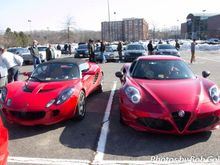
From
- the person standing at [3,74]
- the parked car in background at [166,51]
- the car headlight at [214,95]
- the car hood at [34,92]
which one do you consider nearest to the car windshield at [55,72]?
the car hood at [34,92]

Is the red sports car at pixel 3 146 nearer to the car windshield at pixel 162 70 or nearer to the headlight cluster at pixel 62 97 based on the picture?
the headlight cluster at pixel 62 97

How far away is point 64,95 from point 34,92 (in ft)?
2.00

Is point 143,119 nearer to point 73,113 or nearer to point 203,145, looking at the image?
point 203,145

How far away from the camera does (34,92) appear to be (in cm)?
629

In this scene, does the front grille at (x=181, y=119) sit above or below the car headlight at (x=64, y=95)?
below

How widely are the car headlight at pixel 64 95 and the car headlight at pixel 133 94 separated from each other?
1135 mm

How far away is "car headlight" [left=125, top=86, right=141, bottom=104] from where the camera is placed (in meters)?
5.59

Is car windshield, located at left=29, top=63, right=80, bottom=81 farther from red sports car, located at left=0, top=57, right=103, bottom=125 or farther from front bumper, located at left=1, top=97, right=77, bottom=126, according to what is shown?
front bumper, located at left=1, top=97, right=77, bottom=126

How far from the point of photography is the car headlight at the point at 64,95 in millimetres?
6080

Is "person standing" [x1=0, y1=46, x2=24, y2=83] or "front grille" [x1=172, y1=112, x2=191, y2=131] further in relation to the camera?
"person standing" [x1=0, y1=46, x2=24, y2=83]

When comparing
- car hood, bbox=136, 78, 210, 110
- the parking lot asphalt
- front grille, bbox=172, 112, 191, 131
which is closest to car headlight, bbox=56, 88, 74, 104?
the parking lot asphalt

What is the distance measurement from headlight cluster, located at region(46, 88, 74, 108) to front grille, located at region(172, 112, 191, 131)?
7.08ft

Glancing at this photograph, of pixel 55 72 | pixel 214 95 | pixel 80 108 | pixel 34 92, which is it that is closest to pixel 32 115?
pixel 34 92

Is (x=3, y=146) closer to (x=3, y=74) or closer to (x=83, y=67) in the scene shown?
(x=83, y=67)
